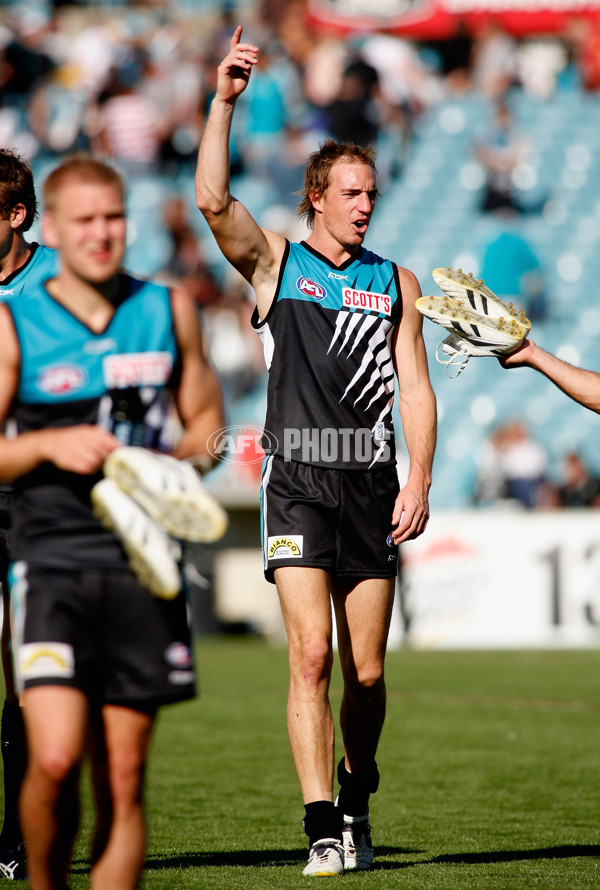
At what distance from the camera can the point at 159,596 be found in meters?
3.22

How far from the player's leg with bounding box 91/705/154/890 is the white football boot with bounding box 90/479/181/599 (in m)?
0.34

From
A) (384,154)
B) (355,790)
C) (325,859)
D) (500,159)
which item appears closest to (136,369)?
(325,859)

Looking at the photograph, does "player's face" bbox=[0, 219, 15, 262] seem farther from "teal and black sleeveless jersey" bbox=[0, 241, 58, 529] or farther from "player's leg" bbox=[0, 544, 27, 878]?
"player's leg" bbox=[0, 544, 27, 878]

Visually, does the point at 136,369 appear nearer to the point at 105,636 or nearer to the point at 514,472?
the point at 105,636

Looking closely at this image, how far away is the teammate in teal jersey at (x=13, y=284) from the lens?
4430 mm

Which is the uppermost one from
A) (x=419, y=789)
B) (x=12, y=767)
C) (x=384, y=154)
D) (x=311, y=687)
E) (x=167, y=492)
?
(x=384, y=154)

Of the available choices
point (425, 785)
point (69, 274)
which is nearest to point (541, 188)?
point (425, 785)

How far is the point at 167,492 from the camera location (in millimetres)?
3133

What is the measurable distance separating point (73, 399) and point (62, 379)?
0.06 m

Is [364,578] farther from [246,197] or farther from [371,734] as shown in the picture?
[246,197]

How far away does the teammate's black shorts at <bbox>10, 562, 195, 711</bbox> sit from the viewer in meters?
3.19

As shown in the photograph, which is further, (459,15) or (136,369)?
(459,15)

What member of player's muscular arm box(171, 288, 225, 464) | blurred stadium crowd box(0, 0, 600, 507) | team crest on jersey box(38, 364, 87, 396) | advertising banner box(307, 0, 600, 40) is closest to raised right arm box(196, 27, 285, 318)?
player's muscular arm box(171, 288, 225, 464)

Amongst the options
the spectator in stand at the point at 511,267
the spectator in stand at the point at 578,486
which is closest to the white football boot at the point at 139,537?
the spectator in stand at the point at 578,486
